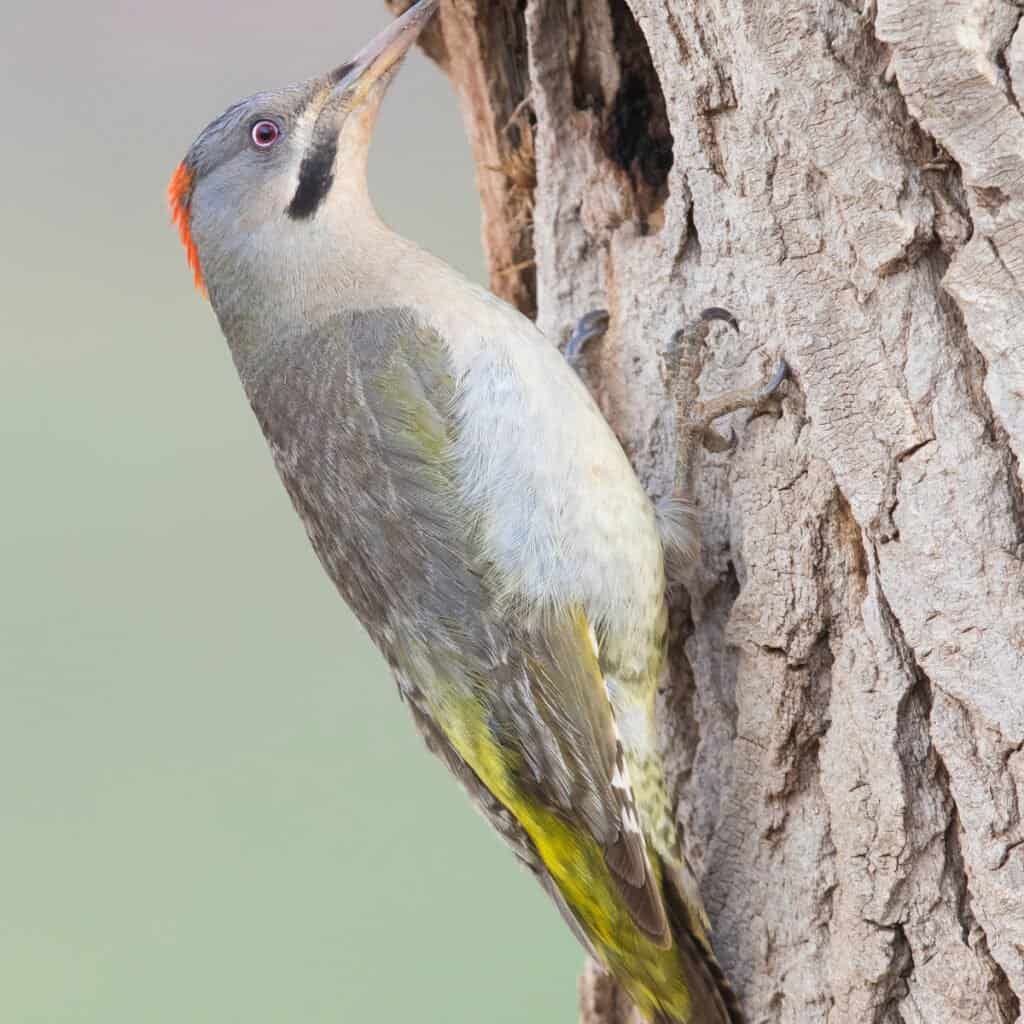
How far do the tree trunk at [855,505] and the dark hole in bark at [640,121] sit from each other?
25 centimetres

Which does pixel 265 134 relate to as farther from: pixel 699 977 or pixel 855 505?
pixel 699 977

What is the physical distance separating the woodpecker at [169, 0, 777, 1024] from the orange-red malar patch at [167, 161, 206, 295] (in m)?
0.46

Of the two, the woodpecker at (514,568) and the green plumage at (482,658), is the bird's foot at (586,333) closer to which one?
the woodpecker at (514,568)

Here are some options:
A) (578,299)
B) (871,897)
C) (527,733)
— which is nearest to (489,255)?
(578,299)

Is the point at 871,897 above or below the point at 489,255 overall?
below

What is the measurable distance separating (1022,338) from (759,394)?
531 millimetres

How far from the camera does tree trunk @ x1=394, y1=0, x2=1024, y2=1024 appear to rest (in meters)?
1.92

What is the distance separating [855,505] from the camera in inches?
82.4

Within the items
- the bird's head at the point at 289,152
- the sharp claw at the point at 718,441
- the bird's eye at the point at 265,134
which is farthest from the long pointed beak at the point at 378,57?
the sharp claw at the point at 718,441

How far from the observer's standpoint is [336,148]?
2.88 m

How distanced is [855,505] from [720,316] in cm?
50

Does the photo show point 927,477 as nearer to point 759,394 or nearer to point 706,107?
point 759,394

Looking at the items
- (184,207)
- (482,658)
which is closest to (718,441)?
(482,658)

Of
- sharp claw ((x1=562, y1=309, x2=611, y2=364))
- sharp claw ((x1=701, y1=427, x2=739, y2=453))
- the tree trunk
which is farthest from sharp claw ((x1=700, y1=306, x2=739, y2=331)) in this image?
sharp claw ((x1=562, y1=309, x2=611, y2=364))
